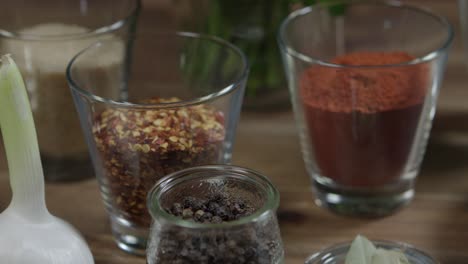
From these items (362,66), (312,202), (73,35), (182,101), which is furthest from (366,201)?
(73,35)

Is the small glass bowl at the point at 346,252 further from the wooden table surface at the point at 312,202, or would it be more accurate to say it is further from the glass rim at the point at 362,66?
the glass rim at the point at 362,66

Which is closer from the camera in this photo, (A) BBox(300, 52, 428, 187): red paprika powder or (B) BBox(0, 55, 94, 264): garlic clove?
(B) BBox(0, 55, 94, 264): garlic clove

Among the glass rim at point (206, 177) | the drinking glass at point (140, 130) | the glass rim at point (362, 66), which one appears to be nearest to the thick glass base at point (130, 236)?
the drinking glass at point (140, 130)

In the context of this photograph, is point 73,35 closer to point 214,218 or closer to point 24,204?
point 24,204

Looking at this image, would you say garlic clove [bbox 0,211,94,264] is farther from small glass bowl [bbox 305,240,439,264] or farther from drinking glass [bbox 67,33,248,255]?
small glass bowl [bbox 305,240,439,264]

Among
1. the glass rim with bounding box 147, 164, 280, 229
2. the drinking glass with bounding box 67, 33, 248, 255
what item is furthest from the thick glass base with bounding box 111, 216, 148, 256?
the glass rim with bounding box 147, 164, 280, 229

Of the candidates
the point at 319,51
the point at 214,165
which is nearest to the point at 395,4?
the point at 319,51
